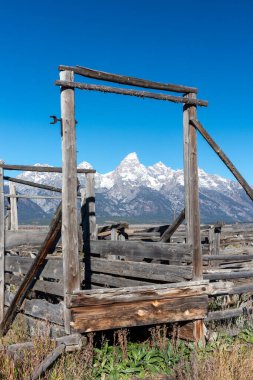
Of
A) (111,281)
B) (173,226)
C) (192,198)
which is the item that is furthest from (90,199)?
(192,198)

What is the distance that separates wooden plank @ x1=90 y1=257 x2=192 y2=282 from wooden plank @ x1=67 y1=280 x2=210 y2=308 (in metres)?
0.19

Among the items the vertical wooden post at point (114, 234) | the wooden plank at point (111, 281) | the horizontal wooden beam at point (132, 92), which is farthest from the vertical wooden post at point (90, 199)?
the vertical wooden post at point (114, 234)

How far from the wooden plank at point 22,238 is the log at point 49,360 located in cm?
385

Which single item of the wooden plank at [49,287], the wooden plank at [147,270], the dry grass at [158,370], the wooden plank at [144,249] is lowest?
the dry grass at [158,370]

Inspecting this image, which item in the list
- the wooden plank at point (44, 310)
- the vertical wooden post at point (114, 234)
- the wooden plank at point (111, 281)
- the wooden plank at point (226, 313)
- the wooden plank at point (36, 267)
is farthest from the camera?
the vertical wooden post at point (114, 234)

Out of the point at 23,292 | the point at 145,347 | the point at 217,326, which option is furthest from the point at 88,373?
the point at 217,326

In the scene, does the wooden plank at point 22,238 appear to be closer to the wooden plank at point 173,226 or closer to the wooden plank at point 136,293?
the wooden plank at point 173,226

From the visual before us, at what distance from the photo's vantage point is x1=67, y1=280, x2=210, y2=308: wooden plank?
6137 mm

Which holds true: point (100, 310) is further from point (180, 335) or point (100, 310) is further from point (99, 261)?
point (99, 261)

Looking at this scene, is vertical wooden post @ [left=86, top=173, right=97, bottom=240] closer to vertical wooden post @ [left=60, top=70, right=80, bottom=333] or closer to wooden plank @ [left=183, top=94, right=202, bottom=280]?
wooden plank @ [left=183, top=94, right=202, bottom=280]

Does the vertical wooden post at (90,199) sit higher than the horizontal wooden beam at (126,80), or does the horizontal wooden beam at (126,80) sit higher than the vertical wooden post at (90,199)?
the horizontal wooden beam at (126,80)

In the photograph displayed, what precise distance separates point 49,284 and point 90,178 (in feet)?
7.03

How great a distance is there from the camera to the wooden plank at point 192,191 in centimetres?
691

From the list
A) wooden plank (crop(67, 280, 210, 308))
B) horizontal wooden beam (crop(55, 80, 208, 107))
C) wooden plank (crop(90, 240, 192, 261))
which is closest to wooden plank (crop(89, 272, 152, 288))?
wooden plank (crop(90, 240, 192, 261))
